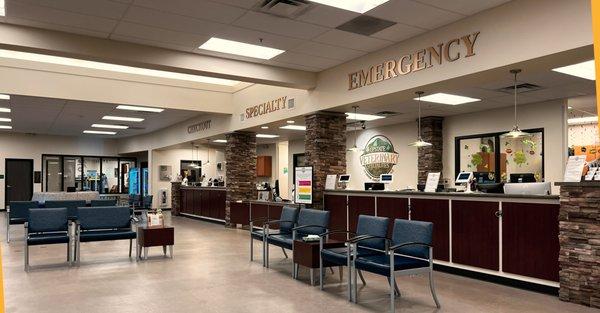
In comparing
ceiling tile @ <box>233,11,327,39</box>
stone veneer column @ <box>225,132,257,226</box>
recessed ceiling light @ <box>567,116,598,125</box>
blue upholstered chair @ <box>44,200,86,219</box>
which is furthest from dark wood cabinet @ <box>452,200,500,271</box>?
blue upholstered chair @ <box>44,200,86,219</box>

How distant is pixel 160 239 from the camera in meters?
7.18

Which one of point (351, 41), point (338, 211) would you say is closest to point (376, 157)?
point (338, 211)

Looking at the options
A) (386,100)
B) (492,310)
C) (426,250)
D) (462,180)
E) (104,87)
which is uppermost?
(104,87)

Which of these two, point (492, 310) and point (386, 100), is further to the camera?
point (386, 100)

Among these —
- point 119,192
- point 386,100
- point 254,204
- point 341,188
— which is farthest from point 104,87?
point 119,192

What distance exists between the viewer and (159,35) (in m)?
6.47

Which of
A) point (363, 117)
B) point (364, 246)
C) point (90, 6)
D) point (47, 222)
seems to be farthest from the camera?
point (363, 117)

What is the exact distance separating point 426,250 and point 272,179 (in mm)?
15206

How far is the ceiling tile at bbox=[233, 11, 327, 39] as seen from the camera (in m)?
5.81

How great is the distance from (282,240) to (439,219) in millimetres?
2181

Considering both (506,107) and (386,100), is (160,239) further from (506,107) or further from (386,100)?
(506,107)

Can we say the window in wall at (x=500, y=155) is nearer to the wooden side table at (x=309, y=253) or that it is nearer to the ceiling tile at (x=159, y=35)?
the wooden side table at (x=309, y=253)

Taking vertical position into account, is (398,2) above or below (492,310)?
above

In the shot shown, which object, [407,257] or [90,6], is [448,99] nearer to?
[407,257]
